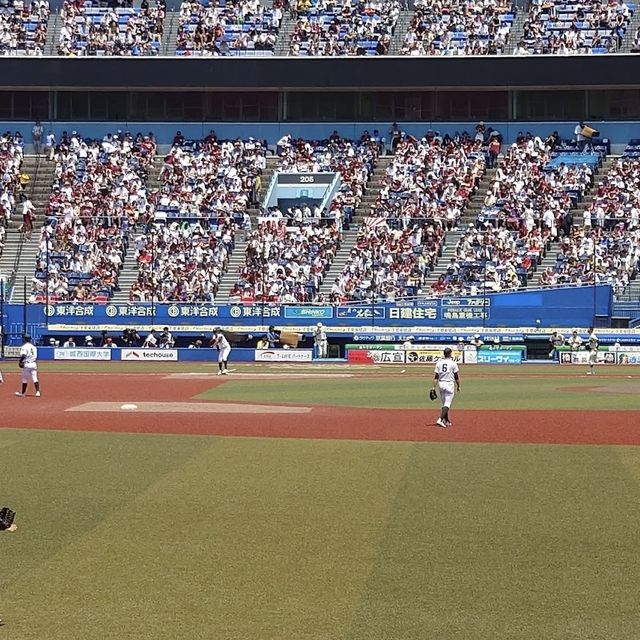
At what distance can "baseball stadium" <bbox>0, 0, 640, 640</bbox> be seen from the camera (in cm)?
1266

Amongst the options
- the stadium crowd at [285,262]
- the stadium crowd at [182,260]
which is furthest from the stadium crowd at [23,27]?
the stadium crowd at [285,262]

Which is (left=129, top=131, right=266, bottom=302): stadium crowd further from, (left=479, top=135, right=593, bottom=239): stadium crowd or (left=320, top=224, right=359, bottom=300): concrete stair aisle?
(left=479, top=135, right=593, bottom=239): stadium crowd

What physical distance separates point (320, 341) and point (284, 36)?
83.0ft

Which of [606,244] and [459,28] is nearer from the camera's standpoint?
[606,244]

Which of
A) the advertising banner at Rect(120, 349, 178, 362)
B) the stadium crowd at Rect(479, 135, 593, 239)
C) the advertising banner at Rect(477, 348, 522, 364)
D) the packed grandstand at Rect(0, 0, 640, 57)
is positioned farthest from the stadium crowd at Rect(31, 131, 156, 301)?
the stadium crowd at Rect(479, 135, 593, 239)

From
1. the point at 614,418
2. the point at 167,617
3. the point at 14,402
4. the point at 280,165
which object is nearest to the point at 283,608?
the point at 167,617

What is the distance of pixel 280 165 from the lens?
66875 millimetres

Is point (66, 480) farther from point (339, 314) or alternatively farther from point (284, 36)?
point (284, 36)

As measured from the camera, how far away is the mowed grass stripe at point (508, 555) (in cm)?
1090

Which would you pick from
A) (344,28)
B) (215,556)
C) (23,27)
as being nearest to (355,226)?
(344,28)

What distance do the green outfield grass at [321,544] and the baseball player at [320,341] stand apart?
99.8 feet

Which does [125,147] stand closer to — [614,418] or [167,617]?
[614,418]

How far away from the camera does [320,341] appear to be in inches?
2072

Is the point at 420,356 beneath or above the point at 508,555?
beneath
